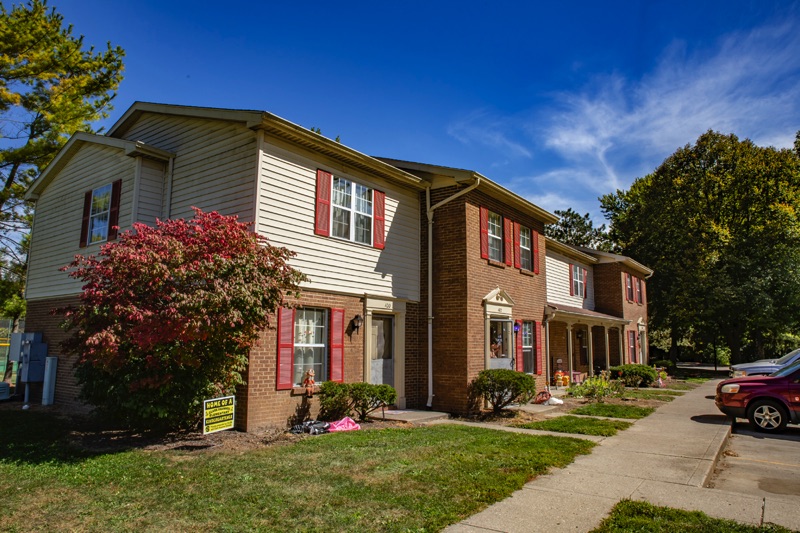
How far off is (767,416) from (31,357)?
1753cm

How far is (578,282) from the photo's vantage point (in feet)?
→ 83.0

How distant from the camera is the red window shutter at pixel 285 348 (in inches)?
397

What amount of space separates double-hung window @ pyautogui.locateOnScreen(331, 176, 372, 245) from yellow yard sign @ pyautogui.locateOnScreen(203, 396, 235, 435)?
4413 millimetres

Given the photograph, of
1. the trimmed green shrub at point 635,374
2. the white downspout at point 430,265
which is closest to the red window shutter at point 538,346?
the white downspout at point 430,265

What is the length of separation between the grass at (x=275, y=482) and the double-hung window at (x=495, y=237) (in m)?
6.77

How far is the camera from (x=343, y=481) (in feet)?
20.8

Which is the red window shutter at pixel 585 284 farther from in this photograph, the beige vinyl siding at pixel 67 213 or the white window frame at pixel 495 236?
the beige vinyl siding at pixel 67 213

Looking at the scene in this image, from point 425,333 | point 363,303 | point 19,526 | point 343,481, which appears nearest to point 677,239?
point 425,333

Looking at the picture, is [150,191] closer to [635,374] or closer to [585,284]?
[635,374]

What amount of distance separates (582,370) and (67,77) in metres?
24.8

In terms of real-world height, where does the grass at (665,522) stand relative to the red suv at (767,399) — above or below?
below

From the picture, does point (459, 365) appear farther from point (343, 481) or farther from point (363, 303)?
point (343, 481)

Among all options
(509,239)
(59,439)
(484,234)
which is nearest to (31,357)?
(59,439)

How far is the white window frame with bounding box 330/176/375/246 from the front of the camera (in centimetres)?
1182
